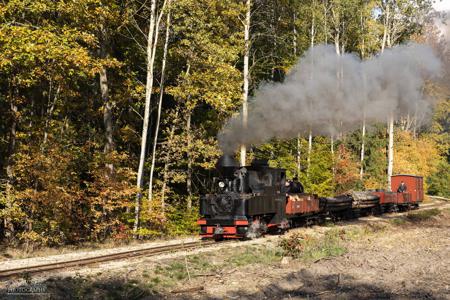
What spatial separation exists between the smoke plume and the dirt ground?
28.4 feet

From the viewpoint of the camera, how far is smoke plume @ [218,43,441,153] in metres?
A: 23.3

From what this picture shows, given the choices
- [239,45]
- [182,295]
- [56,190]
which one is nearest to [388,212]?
[239,45]

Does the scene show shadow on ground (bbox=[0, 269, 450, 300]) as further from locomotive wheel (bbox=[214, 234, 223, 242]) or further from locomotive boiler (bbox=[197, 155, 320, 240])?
locomotive wheel (bbox=[214, 234, 223, 242])

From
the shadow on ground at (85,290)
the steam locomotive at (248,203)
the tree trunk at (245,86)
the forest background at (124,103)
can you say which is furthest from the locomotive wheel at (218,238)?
the shadow on ground at (85,290)

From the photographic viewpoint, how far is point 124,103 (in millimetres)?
25344

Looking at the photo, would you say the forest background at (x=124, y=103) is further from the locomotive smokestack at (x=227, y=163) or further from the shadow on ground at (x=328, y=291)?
the shadow on ground at (x=328, y=291)

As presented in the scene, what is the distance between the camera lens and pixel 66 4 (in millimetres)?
17109

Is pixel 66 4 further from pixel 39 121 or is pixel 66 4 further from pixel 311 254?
pixel 311 254

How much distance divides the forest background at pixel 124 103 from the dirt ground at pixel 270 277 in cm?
653

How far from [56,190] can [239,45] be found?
40.2 feet

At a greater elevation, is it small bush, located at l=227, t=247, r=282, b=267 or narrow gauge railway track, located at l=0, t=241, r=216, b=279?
small bush, located at l=227, t=247, r=282, b=267

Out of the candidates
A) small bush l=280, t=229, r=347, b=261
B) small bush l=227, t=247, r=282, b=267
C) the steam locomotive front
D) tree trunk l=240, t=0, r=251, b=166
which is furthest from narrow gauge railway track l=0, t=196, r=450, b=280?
tree trunk l=240, t=0, r=251, b=166

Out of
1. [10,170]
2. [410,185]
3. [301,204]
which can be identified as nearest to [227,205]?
[301,204]

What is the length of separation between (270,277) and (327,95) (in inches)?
601
